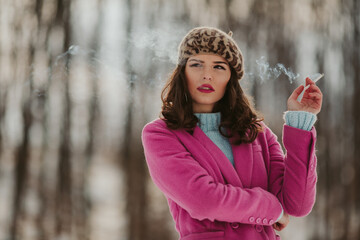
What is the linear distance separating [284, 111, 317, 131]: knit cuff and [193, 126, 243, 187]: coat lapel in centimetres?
19

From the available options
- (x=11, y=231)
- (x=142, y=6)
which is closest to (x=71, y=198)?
(x=11, y=231)

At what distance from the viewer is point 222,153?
0.80 meters

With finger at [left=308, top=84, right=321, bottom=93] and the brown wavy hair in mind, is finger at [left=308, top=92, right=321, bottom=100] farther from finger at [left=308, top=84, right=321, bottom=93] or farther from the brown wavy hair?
the brown wavy hair

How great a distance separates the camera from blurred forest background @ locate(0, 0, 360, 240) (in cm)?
174

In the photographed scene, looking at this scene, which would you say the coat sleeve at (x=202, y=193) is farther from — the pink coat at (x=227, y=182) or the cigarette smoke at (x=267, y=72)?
the cigarette smoke at (x=267, y=72)

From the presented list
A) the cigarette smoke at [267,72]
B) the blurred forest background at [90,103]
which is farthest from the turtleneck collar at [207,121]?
the blurred forest background at [90,103]

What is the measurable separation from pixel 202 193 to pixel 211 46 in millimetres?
393

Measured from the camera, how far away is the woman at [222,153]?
716 millimetres

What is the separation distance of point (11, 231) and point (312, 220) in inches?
71.7

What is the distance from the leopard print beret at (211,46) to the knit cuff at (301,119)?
0.21 m

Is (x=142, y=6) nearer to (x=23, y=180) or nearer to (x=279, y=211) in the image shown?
(x=23, y=180)

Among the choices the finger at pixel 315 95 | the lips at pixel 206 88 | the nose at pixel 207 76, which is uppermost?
the nose at pixel 207 76

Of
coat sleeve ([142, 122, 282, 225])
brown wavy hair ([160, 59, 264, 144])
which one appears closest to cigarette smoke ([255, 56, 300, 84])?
brown wavy hair ([160, 59, 264, 144])

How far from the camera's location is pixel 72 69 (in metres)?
1.81
